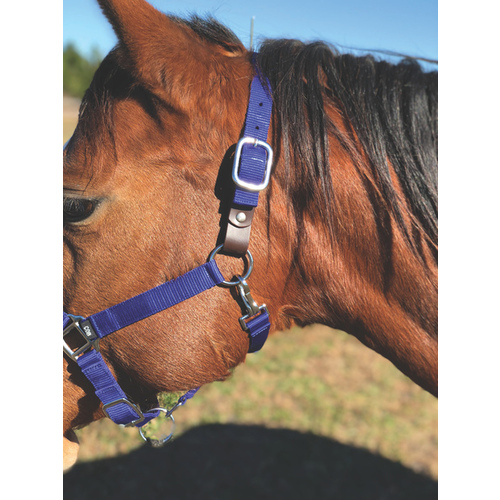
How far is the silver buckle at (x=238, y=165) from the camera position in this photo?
1.05 m

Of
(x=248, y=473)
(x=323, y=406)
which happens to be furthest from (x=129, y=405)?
(x=323, y=406)

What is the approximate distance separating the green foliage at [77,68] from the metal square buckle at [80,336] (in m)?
0.77

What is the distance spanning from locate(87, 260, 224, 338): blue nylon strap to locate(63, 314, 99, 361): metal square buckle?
0.10ft

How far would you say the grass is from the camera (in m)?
3.02

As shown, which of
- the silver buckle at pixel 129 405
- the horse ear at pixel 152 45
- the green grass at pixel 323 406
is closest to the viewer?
the horse ear at pixel 152 45

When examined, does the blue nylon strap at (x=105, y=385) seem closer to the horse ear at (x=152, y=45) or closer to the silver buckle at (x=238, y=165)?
the silver buckle at (x=238, y=165)

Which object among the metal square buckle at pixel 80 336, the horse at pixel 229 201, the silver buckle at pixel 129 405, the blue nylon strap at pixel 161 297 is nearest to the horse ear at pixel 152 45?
the horse at pixel 229 201

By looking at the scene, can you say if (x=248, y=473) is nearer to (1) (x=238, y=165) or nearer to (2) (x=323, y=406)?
(2) (x=323, y=406)

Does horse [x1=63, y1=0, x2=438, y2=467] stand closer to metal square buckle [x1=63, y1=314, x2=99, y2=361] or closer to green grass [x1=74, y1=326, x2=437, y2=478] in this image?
metal square buckle [x1=63, y1=314, x2=99, y2=361]

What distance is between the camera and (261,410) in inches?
140

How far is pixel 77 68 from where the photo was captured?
8.37 feet

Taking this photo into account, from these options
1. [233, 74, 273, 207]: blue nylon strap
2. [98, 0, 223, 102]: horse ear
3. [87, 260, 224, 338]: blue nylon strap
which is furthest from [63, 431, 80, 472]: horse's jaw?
[98, 0, 223, 102]: horse ear
